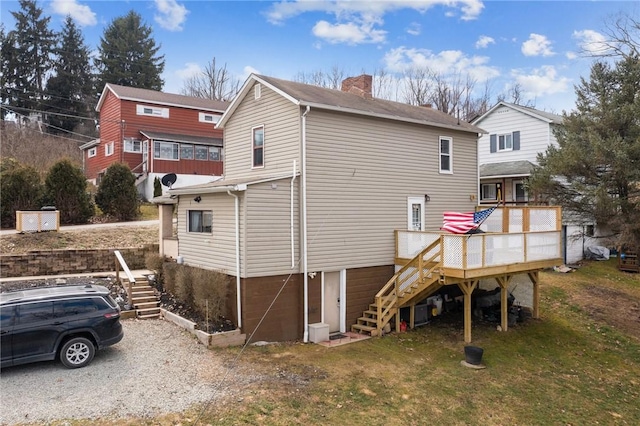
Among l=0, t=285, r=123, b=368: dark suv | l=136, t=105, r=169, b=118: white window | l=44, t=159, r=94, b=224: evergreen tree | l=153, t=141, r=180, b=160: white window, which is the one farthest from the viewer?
l=136, t=105, r=169, b=118: white window

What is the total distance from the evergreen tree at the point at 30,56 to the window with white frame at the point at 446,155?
44700 mm

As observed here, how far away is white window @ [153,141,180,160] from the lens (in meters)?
32.8

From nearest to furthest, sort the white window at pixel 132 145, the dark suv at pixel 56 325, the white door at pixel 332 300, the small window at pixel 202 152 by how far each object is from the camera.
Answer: the dark suv at pixel 56 325
the white door at pixel 332 300
the white window at pixel 132 145
the small window at pixel 202 152

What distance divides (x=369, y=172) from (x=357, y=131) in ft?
5.01

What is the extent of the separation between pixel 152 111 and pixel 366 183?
1047 inches

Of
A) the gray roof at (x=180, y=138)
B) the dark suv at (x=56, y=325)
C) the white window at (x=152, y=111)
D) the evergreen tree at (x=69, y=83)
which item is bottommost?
the dark suv at (x=56, y=325)

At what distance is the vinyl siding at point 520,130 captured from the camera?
1025 inches

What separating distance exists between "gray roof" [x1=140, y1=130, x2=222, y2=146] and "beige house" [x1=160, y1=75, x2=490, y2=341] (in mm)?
17200

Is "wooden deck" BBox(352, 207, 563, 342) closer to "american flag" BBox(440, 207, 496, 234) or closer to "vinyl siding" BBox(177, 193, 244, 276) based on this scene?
"american flag" BBox(440, 207, 496, 234)

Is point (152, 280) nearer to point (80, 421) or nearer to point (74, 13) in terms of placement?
point (80, 421)

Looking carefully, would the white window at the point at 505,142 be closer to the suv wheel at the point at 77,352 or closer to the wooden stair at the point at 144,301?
the wooden stair at the point at 144,301

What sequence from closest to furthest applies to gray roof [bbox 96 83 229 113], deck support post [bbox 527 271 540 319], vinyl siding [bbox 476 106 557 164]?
1. deck support post [bbox 527 271 540 319]
2. vinyl siding [bbox 476 106 557 164]
3. gray roof [bbox 96 83 229 113]

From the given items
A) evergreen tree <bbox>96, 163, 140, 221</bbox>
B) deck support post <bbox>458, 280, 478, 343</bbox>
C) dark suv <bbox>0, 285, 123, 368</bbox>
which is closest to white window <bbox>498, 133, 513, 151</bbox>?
deck support post <bbox>458, 280, 478, 343</bbox>

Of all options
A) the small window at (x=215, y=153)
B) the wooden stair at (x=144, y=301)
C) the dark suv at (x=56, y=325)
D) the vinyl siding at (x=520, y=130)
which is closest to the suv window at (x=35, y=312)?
the dark suv at (x=56, y=325)
